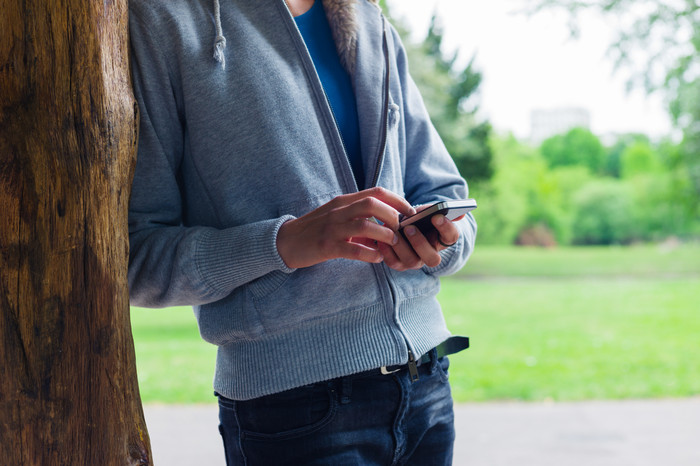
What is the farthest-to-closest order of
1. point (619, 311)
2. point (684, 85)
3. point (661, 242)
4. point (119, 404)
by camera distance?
point (661, 242), point (619, 311), point (684, 85), point (119, 404)

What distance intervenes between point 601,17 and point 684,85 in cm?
142

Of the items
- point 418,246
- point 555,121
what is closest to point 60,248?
point 418,246

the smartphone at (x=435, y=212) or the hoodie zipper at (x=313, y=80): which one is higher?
the hoodie zipper at (x=313, y=80)

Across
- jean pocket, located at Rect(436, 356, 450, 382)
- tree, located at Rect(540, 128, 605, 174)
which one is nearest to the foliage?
tree, located at Rect(540, 128, 605, 174)

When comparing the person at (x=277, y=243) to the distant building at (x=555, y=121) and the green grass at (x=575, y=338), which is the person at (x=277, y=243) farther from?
the distant building at (x=555, y=121)

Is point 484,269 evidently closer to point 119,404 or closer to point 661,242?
point 661,242

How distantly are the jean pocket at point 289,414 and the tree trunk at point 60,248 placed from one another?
167mm

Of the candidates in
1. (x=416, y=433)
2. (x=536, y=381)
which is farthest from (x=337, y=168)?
(x=536, y=381)

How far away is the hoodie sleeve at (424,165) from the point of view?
4.04 feet

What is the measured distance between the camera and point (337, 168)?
1.07 metres

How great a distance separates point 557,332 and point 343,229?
8.33 m

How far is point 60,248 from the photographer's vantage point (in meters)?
0.93

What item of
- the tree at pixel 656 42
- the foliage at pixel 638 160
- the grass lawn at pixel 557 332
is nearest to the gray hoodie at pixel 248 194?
the grass lawn at pixel 557 332

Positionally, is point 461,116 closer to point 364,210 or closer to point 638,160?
point 638,160
